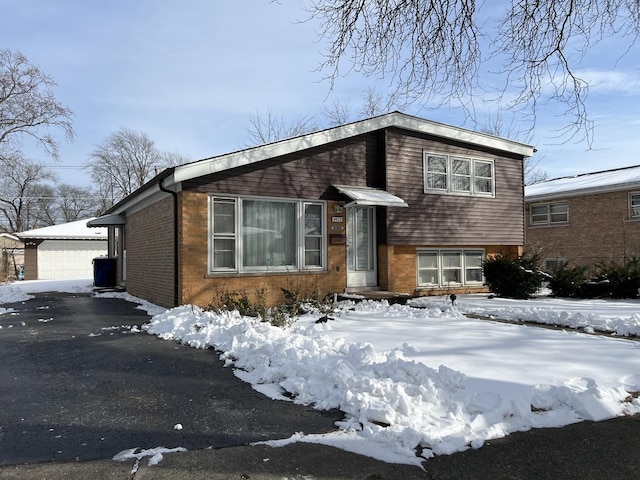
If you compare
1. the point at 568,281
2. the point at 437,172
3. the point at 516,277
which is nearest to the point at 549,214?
the point at 568,281

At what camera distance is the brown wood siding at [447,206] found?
41.4ft

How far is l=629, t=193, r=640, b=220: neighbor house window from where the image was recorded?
20.3 meters

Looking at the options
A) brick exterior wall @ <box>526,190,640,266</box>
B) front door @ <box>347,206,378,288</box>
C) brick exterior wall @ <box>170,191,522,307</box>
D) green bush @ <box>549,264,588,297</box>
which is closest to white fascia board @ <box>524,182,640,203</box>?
brick exterior wall @ <box>526,190,640,266</box>

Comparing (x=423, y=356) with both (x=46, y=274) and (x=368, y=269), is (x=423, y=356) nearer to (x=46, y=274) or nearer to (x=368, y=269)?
(x=368, y=269)

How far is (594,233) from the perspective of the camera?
2169 centimetres

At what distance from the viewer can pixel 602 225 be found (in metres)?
21.5

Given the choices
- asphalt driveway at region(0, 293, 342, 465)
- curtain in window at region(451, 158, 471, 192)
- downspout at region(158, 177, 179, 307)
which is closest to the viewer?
asphalt driveway at region(0, 293, 342, 465)

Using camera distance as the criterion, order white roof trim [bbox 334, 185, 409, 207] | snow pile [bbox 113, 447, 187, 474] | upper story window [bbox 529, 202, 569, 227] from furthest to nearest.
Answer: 1. upper story window [bbox 529, 202, 569, 227]
2. white roof trim [bbox 334, 185, 409, 207]
3. snow pile [bbox 113, 447, 187, 474]

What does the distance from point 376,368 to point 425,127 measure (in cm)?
972

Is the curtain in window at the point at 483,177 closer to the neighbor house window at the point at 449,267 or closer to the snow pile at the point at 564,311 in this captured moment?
the neighbor house window at the point at 449,267

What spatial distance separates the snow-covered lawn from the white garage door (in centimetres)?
2367

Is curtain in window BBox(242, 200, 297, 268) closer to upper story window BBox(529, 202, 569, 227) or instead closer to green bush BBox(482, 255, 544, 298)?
green bush BBox(482, 255, 544, 298)

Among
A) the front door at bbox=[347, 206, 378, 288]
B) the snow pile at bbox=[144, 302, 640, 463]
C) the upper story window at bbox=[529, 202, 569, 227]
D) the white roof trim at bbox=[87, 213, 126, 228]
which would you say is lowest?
the snow pile at bbox=[144, 302, 640, 463]

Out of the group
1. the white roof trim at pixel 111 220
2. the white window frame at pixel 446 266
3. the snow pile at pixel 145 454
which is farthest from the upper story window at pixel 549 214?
the snow pile at pixel 145 454
